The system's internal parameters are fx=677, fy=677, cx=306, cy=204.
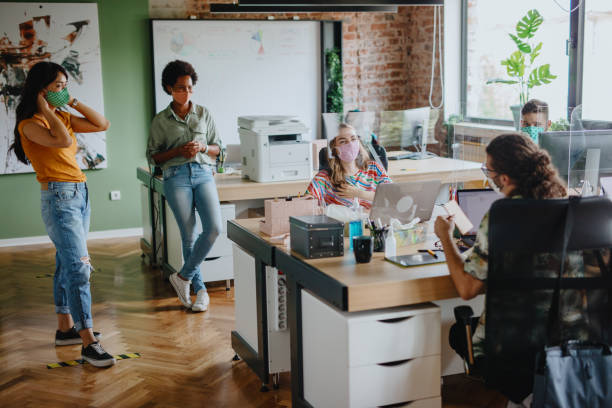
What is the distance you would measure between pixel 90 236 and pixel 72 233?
3.45 metres

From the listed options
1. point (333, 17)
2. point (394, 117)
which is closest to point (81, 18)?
point (333, 17)

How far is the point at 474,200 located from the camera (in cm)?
298

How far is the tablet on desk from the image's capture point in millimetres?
2574

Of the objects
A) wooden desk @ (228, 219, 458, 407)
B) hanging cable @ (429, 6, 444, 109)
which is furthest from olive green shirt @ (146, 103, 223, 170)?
hanging cable @ (429, 6, 444, 109)

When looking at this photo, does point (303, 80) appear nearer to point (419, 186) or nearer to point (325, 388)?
point (419, 186)

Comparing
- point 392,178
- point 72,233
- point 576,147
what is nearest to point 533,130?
point 392,178

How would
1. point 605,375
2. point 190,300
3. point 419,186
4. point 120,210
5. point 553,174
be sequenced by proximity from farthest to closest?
point 120,210 < point 190,300 < point 419,186 < point 553,174 < point 605,375

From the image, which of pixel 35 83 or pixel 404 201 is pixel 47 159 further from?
pixel 404 201

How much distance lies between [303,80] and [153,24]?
1.65 m

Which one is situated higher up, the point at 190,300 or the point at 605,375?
the point at 605,375

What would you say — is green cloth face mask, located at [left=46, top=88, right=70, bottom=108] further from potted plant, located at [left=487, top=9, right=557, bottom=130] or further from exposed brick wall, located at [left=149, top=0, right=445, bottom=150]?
exposed brick wall, located at [left=149, top=0, right=445, bottom=150]

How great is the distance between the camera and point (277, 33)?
23.1 feet

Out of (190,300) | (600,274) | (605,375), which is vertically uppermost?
(600,274)

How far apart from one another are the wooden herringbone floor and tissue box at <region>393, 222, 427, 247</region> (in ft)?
2.43
